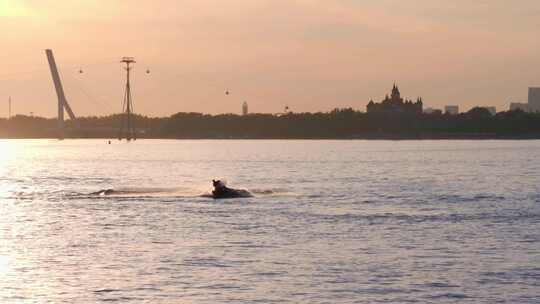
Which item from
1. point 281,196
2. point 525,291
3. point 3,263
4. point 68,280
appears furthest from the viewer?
point 281,196

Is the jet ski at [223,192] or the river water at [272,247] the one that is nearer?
the river water at [272,247]

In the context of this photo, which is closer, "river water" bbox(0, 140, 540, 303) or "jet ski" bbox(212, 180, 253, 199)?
"river water" bbox(0, 140, 540, 303)

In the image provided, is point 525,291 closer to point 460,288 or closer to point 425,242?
point 460,288

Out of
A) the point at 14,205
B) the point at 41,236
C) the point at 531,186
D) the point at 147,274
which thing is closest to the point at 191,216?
the point at 41,236

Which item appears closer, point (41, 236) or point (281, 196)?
point (41, 236)

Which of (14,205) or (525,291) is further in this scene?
(14,205)

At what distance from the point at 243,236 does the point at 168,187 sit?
4003cm

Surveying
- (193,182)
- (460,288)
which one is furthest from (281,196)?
(460,288)

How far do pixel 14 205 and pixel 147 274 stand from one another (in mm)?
33261

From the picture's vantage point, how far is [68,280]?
117ft

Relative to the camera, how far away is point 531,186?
88.3 m

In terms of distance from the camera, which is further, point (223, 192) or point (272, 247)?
point (223, 192)

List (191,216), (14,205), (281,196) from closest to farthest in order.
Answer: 1. (191,216)
2. (14,205)
3. (281,196)

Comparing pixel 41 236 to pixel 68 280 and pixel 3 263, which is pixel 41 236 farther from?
pixel 68 280
